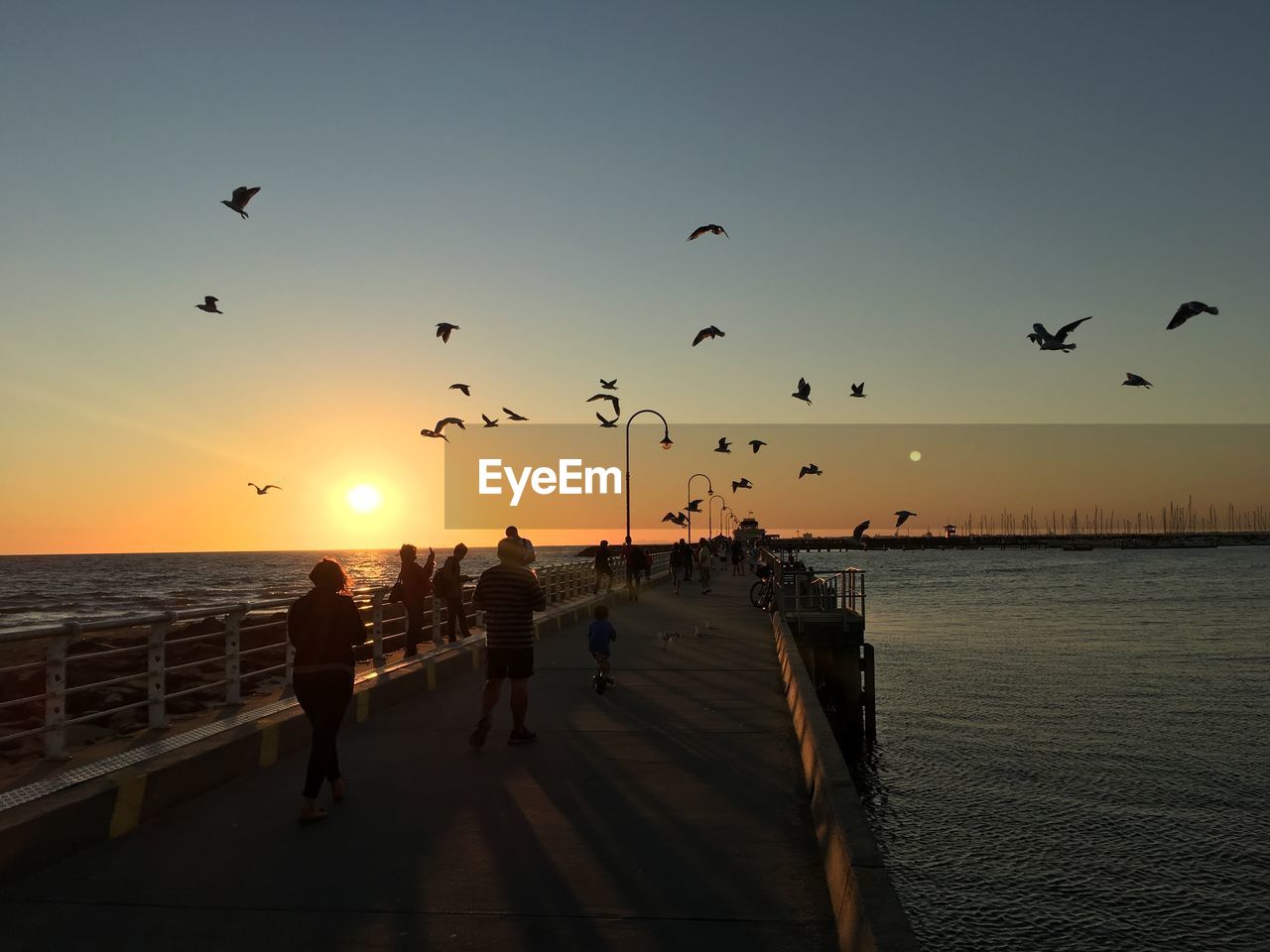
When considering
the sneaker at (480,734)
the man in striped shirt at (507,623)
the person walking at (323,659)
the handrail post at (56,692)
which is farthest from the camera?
the man in striped shirt at (507,623)

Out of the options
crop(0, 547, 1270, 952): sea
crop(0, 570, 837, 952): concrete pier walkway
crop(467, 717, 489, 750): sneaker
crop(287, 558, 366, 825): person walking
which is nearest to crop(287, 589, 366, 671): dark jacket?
crop(287, 558, 366, 825): person walking

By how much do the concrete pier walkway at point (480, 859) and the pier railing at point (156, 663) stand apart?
123 cm

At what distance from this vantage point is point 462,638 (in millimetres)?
18453

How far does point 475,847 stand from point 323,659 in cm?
174

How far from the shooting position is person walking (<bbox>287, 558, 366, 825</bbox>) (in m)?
6.96

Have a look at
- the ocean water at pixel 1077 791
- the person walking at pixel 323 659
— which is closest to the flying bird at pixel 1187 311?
the ocean water at pixel 1077 791

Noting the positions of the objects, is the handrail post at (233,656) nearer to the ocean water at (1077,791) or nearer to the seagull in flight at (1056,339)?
the ocean water at (1077,791)

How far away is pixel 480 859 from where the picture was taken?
5941 mm

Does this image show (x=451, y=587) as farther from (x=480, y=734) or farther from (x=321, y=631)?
(x=321, y=631)

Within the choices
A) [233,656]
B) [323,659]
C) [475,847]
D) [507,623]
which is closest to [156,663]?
[233,656]

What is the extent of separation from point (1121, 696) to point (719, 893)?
2865 cm

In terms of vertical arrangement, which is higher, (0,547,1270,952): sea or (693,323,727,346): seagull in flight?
(693,323,727,346): seagull in flight

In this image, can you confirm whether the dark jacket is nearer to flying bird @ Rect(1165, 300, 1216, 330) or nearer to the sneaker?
the sneaker

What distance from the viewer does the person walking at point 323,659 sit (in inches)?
274
